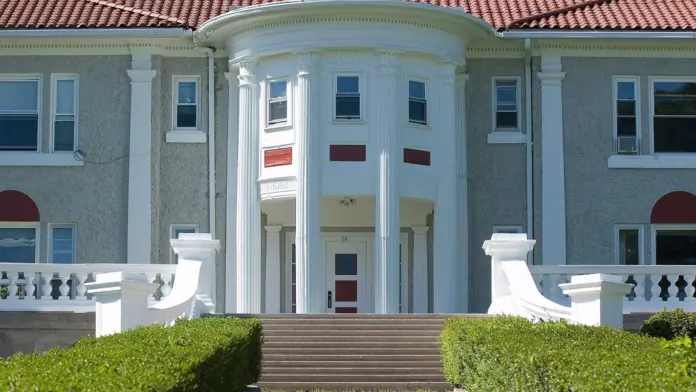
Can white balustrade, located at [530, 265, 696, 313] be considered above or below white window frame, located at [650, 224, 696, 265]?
below

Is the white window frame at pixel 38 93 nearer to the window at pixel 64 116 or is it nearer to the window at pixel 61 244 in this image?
the window at pixel 64 116

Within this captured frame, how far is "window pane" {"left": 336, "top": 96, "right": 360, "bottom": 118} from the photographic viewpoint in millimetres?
26094

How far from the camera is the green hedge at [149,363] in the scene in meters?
9.97

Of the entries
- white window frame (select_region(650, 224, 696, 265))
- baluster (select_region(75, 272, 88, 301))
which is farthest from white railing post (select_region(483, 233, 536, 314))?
baluster (select_region(75, 272, 88, 301))

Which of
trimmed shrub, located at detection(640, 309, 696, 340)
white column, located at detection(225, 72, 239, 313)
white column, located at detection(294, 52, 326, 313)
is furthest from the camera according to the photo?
white column, located at detection(225, 72, 239, 313)

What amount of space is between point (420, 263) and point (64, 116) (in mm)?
7993

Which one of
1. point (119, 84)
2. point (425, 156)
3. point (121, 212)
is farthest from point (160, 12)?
point (425, 156)

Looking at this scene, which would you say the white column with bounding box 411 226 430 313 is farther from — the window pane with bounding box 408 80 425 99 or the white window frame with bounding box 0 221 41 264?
the white window frame with bounding box 0 221 41 264

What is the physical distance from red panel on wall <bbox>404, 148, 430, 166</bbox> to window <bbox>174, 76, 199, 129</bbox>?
4.73 metres

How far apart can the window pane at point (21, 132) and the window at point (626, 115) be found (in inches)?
473

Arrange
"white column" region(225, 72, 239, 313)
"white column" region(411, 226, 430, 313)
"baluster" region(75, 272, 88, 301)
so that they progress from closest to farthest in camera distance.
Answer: "baluster" region(75, 272, 88, 301) → "white column" region(225, 72, 239, 313) → "white column" region(411, 226, 430, 313)

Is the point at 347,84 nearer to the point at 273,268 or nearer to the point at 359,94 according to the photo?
the point at 359,94

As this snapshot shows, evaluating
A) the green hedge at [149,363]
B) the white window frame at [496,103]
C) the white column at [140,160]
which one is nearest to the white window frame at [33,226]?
the white column at [140,160]

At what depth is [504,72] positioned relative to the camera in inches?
1111
